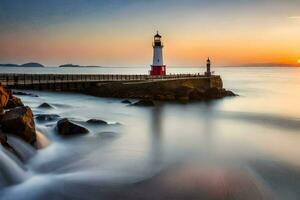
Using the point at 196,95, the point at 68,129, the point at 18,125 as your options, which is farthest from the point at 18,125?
the point at 196,95

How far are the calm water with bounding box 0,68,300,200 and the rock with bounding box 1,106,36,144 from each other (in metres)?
0.42

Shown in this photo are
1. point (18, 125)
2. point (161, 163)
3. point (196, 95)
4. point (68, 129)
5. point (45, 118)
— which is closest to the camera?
point (18, 125)

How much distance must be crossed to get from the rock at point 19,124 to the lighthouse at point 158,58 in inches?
1187

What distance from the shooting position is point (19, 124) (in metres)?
11.8

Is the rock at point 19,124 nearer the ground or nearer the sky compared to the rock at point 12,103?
nearer the ground

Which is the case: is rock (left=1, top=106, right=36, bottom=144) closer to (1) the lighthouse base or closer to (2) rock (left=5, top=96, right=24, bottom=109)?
(2) rock (left=5, top=96, right=24, bottom=109)

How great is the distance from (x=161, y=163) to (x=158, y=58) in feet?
99.1

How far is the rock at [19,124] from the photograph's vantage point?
1166cm

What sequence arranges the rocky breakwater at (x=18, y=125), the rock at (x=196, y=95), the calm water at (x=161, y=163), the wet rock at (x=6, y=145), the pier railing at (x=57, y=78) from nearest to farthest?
1. the calm water at (x=161, y=163)
2. the wet rock at (x=6, y=145)
3. the rocky breakwater at (x=18, y=125)
4. the pier railing at (x=57, y=78)
5. the rock at (x=196, y=95)

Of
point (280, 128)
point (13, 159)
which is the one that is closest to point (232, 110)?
point (280, 128)

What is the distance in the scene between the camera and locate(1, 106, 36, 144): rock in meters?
11.7

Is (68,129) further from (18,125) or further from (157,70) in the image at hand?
(157,70)

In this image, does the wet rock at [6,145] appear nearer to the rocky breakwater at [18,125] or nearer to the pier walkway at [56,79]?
the rocky breakwater at [18,125]

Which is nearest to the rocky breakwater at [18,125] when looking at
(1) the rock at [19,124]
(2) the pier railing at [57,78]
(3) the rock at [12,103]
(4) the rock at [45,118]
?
(1) the rock at [19,124]
